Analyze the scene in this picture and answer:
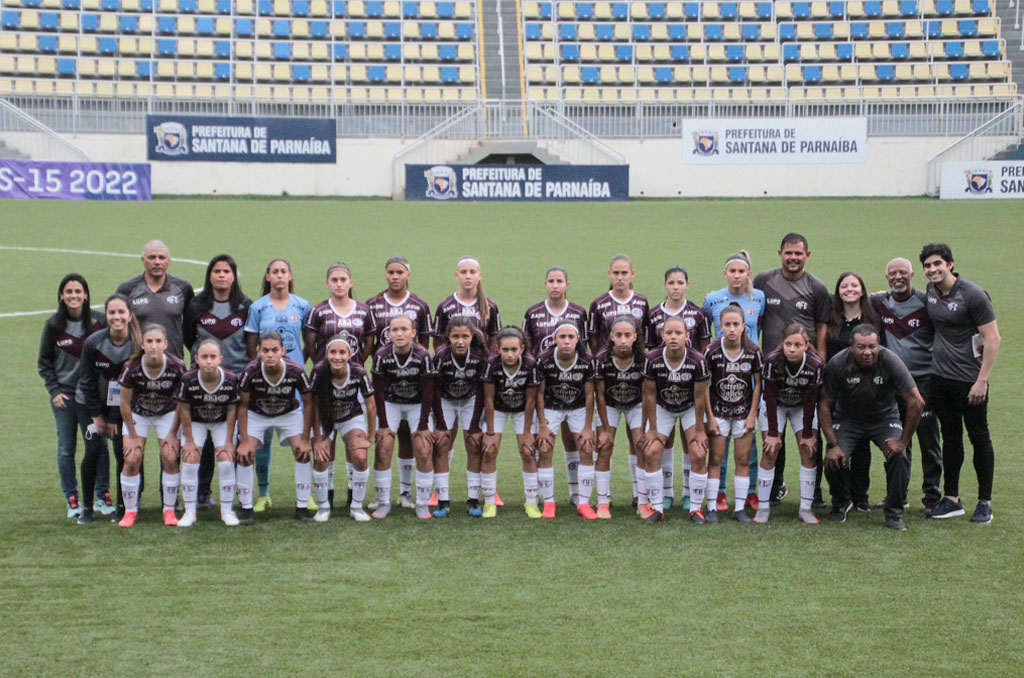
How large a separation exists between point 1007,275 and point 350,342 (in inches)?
545

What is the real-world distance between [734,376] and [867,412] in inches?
35.6

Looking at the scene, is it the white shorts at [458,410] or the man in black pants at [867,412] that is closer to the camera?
the man in black pants at [867,412]

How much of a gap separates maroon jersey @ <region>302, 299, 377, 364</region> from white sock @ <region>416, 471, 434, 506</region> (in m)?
1.05

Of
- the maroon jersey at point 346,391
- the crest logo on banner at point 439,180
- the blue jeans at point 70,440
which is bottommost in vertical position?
the blue jeans at point 70,440

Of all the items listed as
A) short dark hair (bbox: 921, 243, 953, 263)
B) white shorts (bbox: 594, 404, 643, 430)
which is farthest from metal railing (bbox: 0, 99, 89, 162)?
short dark hair (bbox: 921, 243, 953, 263)

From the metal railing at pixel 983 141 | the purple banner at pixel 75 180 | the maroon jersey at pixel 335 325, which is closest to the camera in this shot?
the maroon jersey at pixel 335 325

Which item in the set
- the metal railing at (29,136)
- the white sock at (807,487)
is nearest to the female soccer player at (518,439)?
the white sock at (807,487)

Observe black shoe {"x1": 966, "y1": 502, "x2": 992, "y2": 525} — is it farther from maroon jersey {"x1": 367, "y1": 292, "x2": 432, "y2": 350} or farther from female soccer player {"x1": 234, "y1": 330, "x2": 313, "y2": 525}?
→ maroon jersey {"x1": 367, "y1": 292, "x2": 432, "y2": 350}

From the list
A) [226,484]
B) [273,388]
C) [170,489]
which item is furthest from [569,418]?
[170,489]

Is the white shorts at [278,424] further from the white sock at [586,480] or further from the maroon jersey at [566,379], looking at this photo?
the white sock at [586,480]

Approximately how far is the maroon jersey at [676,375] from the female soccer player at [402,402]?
1.51 m

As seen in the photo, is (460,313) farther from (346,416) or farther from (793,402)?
(793,402)

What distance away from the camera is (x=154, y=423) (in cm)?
786

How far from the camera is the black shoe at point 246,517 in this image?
25.6 ft
